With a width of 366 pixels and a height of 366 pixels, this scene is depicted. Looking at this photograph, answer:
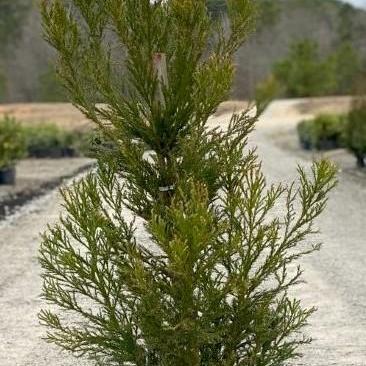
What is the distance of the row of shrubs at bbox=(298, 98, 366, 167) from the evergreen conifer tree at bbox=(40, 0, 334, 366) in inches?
586

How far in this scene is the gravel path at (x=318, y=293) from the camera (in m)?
5.34

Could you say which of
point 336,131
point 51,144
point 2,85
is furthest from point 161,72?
point 2,85

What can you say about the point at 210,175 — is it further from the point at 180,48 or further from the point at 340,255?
the point at 340,255

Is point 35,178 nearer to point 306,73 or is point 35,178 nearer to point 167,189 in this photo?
point 167,189

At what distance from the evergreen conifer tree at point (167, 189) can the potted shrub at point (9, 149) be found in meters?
14.1

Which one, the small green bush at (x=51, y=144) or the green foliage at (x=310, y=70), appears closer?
the small green bush at (x=51, y=144)

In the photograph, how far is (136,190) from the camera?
3.17 metres

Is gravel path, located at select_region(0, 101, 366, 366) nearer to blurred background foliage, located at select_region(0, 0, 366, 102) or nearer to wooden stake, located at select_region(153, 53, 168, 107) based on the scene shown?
wooden stake, located at select_region(153, 53, 168, 107)

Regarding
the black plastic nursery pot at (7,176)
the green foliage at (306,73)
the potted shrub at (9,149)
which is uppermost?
the potted shrub at (9,149)

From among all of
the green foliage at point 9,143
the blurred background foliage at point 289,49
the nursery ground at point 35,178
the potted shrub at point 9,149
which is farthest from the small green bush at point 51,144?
the blurred background foliage at point 289,49

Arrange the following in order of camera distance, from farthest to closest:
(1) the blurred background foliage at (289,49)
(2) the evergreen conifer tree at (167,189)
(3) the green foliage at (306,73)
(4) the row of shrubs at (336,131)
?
(1) the blurred background foliage at (289,49), (3) the green foliage at (306,73), (4) the row of shrubs at (336,131), (2) the evergreen conifer tree at (167,189)

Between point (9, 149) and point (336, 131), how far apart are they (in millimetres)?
9596

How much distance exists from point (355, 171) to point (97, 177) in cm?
1467

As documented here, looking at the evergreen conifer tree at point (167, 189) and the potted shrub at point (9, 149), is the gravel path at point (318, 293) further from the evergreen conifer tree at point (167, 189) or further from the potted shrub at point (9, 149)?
the potted shrub at point (9, 149)
